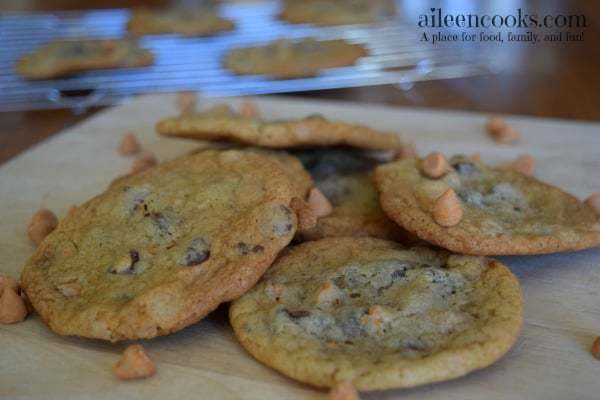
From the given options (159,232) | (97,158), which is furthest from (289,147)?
(97,158)

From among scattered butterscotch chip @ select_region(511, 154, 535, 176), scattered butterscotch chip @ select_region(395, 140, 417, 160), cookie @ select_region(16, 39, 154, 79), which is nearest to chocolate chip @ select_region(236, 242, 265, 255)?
scattered butterscotch chip @ select_region(395, 140, 417, 160)

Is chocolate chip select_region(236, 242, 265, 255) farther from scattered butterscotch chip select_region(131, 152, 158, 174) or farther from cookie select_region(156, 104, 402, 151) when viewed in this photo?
scattered butterscotch chip select_region(131, 152, 158, 174)

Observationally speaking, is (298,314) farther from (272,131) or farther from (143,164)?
(143,164)

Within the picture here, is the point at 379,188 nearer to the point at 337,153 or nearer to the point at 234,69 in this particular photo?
the point at 337,153

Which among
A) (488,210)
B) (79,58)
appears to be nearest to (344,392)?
(488,210)

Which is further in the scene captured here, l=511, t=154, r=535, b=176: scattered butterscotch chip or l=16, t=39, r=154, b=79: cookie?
l=16, t=39, r=154, b=79: cookie

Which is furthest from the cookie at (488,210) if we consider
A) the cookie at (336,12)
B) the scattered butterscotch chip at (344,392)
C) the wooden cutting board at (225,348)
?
the cookie at (336,12)
